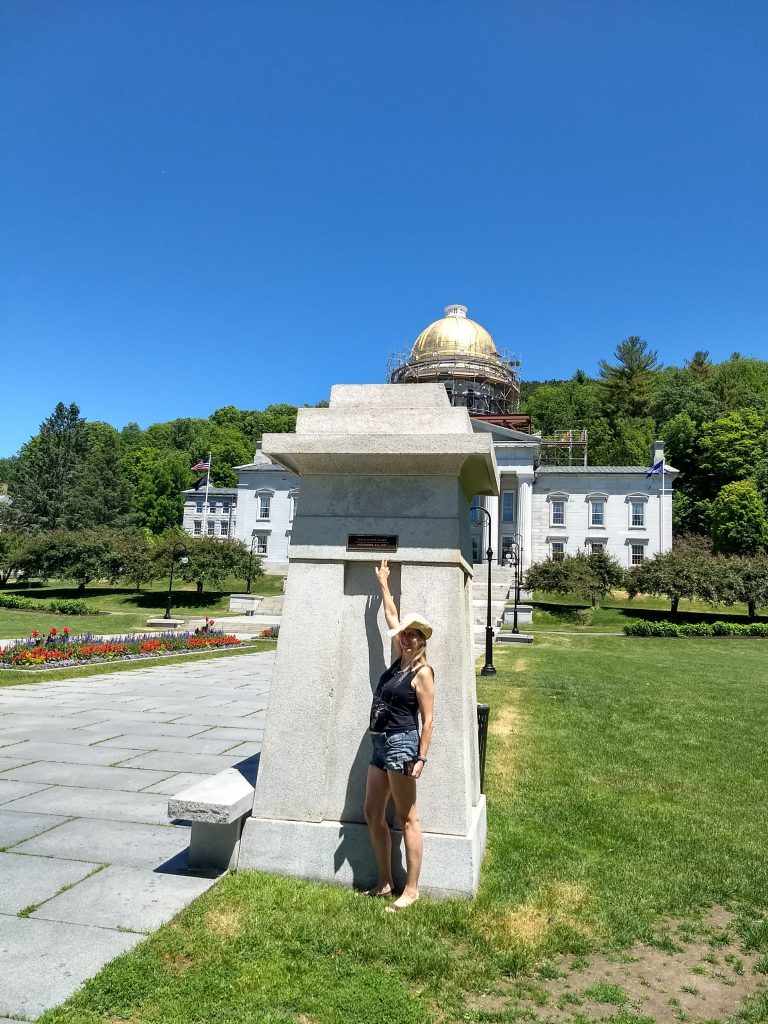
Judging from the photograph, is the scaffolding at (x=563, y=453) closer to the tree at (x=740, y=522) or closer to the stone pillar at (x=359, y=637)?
the tree at (x=740, y=522)

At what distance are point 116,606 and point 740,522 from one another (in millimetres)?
48733

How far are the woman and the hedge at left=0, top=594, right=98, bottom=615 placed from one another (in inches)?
1461

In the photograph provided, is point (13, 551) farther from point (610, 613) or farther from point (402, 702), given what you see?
point (402, 702)

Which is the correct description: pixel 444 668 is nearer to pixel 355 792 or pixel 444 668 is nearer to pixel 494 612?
pixel 355 792

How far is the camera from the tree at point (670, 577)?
124 ft

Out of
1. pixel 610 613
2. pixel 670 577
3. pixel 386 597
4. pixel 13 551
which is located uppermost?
pixel 13 551

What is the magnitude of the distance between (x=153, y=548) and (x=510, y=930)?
44.6 meters

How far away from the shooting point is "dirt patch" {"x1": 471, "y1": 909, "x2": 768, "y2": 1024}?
3232 millimetres

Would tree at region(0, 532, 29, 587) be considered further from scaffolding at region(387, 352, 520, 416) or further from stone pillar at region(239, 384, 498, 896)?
stone pillar at region(239, 384, 498, 896)

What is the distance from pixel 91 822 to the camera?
5562mm

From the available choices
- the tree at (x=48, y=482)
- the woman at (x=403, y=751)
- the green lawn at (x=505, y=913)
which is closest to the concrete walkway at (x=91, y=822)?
the green lawn at (x=505, y=913)

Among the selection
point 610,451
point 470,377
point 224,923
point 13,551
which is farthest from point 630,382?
point 224,923

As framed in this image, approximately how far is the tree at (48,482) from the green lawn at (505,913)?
72013mm

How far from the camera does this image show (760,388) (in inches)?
3430
